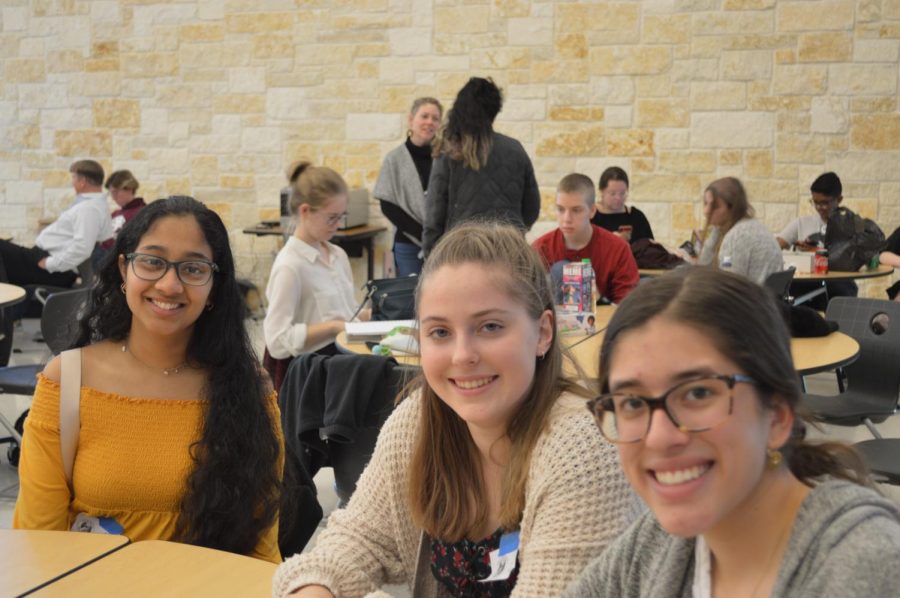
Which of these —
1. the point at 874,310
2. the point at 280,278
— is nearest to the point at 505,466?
the point at 280,278

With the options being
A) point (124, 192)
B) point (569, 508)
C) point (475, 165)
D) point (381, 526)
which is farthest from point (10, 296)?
point (569, 508)

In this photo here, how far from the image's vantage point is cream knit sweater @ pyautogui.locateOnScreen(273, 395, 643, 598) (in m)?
1.57

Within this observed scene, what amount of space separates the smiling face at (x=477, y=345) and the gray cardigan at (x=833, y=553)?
48 centimetres

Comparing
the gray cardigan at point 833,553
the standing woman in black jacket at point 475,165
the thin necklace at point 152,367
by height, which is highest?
the standing woman in black jacket at point 475,165

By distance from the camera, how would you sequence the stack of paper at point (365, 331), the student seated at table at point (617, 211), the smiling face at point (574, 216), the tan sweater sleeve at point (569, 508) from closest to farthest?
1. the tan sweater sleeve at point (569, 508)
2. the stack of paper at point (365, 331)
3. the smiling face at point (574, 216)
4. the student seated at table at point (617, 211)

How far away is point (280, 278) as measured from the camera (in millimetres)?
3881

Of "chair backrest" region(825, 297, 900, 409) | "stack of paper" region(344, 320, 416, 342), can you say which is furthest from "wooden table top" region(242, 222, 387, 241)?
"chair backrest" region(825, 297, 900, 409)

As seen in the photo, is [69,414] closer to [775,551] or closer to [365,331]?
[775,551]

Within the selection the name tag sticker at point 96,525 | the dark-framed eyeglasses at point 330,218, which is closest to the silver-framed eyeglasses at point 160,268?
the name tag sticker at point 96,525

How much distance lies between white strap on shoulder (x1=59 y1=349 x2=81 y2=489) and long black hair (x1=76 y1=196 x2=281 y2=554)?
0.14 metres

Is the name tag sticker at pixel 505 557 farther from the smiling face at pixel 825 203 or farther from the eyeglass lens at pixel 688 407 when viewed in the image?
the smiling face at pixel 825 203

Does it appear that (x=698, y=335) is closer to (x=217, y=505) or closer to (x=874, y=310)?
(x=217, y=505)

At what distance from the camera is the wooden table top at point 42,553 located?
1.76 metres

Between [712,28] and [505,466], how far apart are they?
678 centimetres
